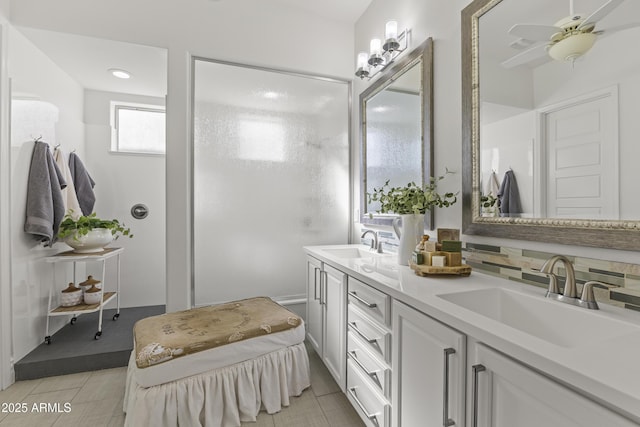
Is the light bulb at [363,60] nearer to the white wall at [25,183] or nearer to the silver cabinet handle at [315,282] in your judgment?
the silver cabinet handle at [315,282]

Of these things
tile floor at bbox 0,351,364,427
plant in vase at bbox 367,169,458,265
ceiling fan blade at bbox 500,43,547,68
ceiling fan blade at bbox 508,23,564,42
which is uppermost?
ceiling fan blade at bbox 508,23,564,42

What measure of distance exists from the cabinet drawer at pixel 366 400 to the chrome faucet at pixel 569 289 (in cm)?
78

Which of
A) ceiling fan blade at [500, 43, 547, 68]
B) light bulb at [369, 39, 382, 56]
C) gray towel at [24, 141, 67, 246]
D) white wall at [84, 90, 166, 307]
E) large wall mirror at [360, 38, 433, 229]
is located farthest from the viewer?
white wall at [84, 90, 166, 307]

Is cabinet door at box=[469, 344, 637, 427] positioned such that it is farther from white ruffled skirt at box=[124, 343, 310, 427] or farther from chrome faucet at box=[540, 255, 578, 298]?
white ruffled skirt at box=[124, 343, 310, 427]

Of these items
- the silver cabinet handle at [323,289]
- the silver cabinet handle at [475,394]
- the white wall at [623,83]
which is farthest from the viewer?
the silver cabinet handle at [323,289]

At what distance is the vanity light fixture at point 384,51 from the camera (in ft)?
6.54

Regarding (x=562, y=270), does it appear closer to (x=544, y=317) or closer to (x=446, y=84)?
(x=544, y=317)

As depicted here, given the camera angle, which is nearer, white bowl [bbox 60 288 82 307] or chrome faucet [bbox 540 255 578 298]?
A: chrome faucet [bbox 540 255 578 298]

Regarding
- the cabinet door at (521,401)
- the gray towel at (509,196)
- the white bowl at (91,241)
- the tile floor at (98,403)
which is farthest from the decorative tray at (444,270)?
the white bowl at (91,241)

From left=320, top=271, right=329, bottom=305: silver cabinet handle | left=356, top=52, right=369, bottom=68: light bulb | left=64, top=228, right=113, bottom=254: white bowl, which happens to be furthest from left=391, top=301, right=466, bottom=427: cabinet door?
left=64, top=228, right=113, bottom=254: white bowl

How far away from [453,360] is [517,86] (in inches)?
44.9

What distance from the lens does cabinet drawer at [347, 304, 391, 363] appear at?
1.23 metres

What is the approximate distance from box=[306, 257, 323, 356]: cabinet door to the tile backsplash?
3.28ft

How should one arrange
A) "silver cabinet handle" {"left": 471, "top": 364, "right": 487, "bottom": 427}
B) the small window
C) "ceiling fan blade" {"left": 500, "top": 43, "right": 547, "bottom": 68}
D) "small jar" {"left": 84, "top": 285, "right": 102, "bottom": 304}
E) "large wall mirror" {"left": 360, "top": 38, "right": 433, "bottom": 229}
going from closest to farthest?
"silver cabinet handle" {"left": 471, "top": 364, "right": 487, "bottom": 427}, "ceiling fan blade" {"left": 500, "top": 43, "right": 547, "bottom": 68}, "large wall mirror" {"left": 360, "top": 38, "right": 433, "bottom": 229}, "small jar" {"left": 84, "top": 285, "right": 102, "bottom": 304}, the small window
